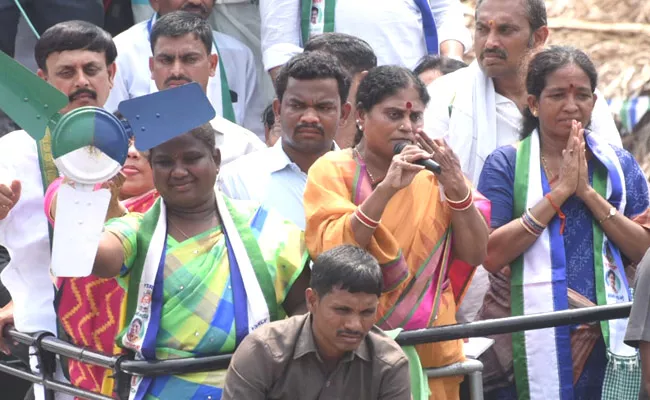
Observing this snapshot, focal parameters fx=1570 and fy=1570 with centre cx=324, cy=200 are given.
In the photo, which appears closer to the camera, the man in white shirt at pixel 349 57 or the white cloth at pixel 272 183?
the white cloth at pixel 272 183

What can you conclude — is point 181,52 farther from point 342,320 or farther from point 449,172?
point 342,320

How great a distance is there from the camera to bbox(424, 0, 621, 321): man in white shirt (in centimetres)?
692

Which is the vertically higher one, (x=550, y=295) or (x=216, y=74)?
(x=216, y=74)

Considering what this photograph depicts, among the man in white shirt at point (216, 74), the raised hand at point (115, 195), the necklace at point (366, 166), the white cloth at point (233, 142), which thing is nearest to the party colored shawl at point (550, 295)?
the necklace at point (366, 166)

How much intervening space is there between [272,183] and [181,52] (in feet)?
4.02

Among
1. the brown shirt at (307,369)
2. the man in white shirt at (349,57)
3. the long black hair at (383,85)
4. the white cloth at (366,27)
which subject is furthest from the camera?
the white cloth at (366,27)

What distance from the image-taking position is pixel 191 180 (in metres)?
5.64

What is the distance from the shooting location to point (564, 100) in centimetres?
643

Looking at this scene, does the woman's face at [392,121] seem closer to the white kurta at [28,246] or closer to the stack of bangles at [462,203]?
the stack of bangles at [462,203]

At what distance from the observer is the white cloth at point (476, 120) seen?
6.90 m

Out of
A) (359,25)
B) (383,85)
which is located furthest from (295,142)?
(359,25)

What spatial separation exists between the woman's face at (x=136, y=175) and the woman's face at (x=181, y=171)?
73 centimetres

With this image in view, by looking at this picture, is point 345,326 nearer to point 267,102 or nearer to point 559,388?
point 559,388

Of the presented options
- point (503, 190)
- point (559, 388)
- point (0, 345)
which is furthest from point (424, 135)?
point (0, 345)
